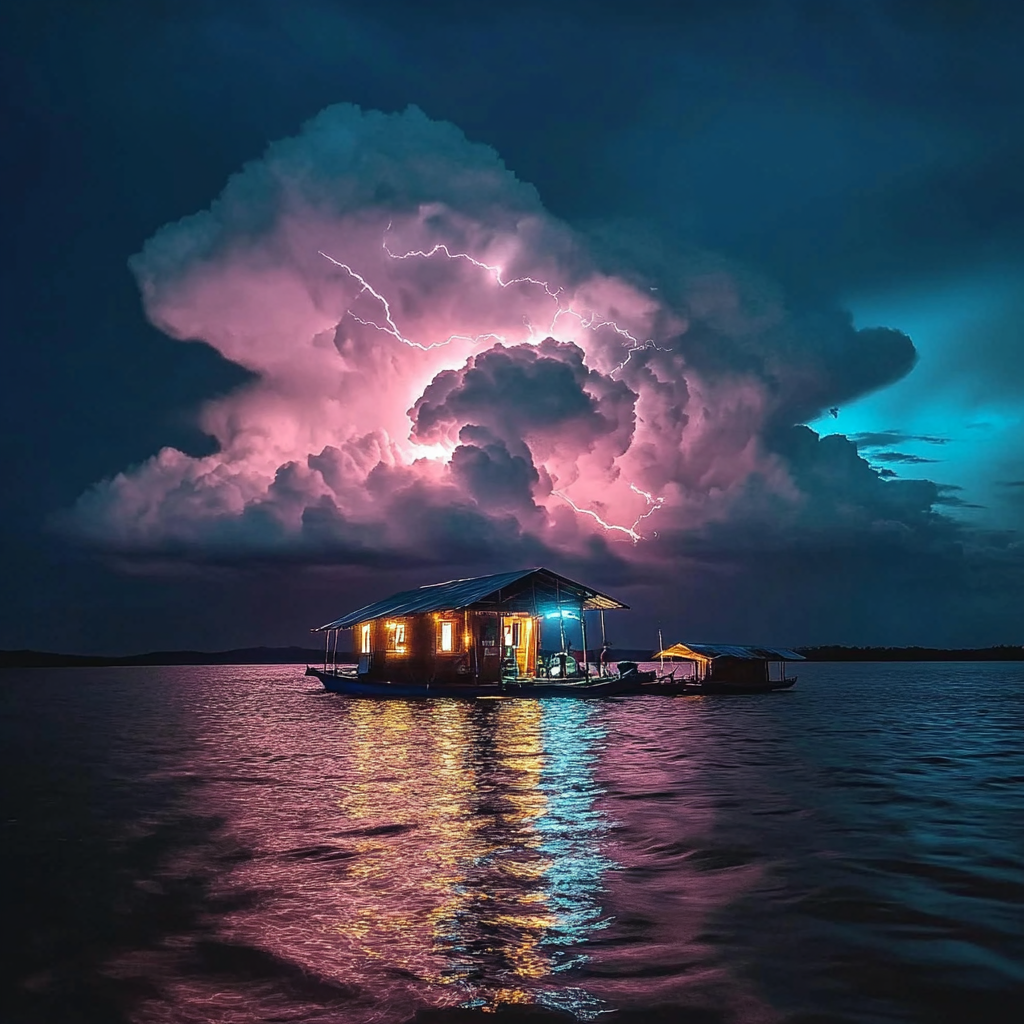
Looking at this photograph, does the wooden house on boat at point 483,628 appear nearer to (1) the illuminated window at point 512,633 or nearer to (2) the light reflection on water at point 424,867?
(1) the illuminated window at point 512,633

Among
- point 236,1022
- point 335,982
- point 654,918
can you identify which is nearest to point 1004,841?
point 654,918

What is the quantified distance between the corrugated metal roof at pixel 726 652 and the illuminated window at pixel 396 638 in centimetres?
1870

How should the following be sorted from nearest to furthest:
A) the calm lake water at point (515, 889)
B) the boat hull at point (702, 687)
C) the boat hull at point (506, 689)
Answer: the calm lake water at point (515, 889)
the boat hull at point (506, 689)
the boat hull at point (702, 687)

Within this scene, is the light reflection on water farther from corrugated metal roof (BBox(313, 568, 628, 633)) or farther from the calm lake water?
corrugated metal roof (BBox(313, 568, 628, 633))

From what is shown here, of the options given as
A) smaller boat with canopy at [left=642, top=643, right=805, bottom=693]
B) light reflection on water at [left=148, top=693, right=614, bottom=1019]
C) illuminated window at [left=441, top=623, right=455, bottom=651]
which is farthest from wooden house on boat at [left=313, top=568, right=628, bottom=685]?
light reflection on water at [left=148, top=693, right=614, bottom=1019]

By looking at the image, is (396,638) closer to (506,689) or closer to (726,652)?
(506,689)

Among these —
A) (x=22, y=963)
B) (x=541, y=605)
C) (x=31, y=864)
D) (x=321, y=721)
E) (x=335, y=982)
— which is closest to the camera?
(x=335, y=982)

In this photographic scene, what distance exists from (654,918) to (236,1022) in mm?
4340

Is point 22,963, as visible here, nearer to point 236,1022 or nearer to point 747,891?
point 236,1022

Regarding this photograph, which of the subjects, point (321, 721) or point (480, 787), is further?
point (321, 721)

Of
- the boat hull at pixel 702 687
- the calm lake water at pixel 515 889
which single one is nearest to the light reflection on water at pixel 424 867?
the calm lake water at pixel 515 889

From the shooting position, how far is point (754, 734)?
31.0 m

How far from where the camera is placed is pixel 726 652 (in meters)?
56.2

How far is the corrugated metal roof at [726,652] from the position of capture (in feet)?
183
